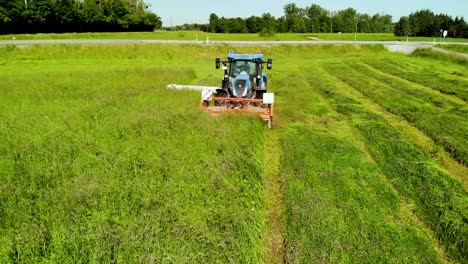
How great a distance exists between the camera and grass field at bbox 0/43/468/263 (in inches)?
198

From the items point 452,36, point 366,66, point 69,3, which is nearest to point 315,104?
point 366,66

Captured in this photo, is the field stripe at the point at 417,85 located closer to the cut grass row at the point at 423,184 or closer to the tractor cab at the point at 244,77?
the cut grass row at the point at 423,184

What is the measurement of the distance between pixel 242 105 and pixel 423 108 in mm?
6172

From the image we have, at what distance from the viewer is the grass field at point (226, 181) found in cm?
504

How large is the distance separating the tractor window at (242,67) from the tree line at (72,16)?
158ft

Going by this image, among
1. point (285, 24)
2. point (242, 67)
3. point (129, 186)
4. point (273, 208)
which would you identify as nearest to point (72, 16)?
point (285, 24)

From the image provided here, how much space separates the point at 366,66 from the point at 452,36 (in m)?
49.8

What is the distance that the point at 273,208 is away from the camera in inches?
253

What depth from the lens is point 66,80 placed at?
17.9m

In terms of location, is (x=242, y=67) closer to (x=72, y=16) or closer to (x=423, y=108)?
(x=423, y=108)

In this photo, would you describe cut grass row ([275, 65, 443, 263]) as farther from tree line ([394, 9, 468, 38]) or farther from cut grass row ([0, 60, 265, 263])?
tree line ([394, 9, 468, 38])

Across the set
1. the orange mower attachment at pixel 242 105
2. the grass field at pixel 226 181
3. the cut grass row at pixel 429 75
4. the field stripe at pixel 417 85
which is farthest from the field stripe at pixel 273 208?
the cut grass row at pixel 429 75

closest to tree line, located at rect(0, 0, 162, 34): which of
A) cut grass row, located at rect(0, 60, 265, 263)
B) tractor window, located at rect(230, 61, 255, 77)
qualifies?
tractor window, located at rect(230, 61, 255, 77)

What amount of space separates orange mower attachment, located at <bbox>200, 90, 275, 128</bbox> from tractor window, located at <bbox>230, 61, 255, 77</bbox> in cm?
111
